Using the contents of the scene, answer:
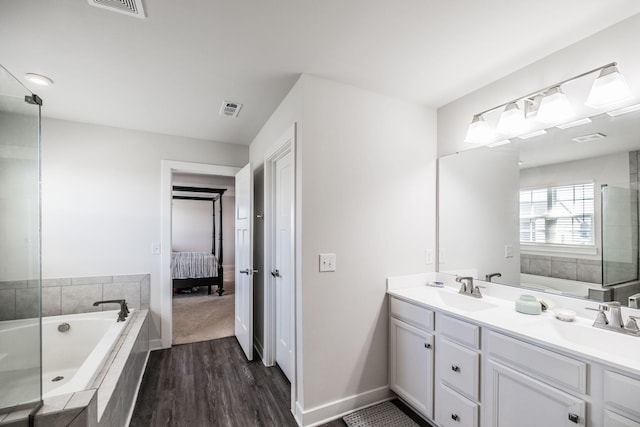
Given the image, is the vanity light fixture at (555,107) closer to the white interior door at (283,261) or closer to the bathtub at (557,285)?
the bathtub at (557,285)

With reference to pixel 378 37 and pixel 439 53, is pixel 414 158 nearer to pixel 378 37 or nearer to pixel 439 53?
pixel 439 53

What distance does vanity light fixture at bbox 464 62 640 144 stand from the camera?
1.40m

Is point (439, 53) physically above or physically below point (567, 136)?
above

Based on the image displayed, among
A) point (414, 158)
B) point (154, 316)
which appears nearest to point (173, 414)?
point (154, 316)

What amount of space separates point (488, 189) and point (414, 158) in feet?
2.04

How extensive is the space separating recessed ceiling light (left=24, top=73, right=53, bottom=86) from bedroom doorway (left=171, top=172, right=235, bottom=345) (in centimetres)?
240

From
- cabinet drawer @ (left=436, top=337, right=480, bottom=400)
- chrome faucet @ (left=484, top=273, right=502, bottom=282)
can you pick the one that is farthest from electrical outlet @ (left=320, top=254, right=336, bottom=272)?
chrome faucet @ (left=484, top=273, right=502, bottom=282)

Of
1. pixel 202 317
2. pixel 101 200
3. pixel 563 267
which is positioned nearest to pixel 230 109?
pixel 101 200

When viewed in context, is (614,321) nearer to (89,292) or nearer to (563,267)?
(563,267)

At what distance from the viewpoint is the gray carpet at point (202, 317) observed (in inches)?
138

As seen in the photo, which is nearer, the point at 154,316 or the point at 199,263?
the point at 154,316

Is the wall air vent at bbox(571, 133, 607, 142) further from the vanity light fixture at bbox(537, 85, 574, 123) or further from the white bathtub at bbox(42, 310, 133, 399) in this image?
the white bathtub at bbox(42, 310, 133, 399)

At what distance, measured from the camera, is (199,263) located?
18.5 ft

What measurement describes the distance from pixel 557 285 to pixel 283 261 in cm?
201
